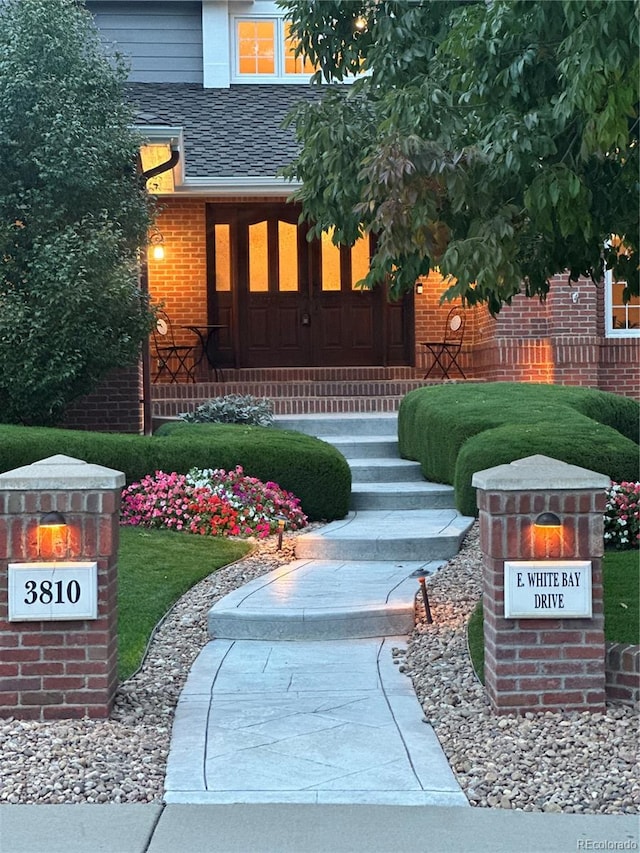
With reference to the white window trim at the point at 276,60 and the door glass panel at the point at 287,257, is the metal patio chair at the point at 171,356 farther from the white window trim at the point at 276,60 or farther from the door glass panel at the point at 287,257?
the white window trim at the point at 276,60

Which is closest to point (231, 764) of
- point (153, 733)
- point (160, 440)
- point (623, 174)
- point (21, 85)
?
point (153, 733)

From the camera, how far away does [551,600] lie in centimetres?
484

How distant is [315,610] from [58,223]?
6178mm

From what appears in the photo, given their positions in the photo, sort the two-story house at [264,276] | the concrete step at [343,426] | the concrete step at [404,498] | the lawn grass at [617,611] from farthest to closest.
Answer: the two-story house at [264,276]
the concrete step at [343,426]
the concrete step at [404,498]
the lawn grass at [617,611]

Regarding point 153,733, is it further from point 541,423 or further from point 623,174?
point 541,423

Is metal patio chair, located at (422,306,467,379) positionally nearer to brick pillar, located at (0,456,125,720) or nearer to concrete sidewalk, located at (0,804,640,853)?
brick pillar, located at (0,456,125,720)

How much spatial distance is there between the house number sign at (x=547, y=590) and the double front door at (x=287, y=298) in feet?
38.1

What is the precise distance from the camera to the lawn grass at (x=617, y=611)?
18.1ft

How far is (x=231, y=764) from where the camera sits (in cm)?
436

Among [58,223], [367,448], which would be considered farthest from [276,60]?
[367,448]

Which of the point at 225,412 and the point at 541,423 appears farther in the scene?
the point at 225,412

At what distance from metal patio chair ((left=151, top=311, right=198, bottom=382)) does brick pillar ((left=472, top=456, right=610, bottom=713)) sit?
11.2 m

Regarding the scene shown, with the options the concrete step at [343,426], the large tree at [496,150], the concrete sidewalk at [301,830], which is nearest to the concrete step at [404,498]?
the concrete step at [343,426]

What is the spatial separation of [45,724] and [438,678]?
2.00m
